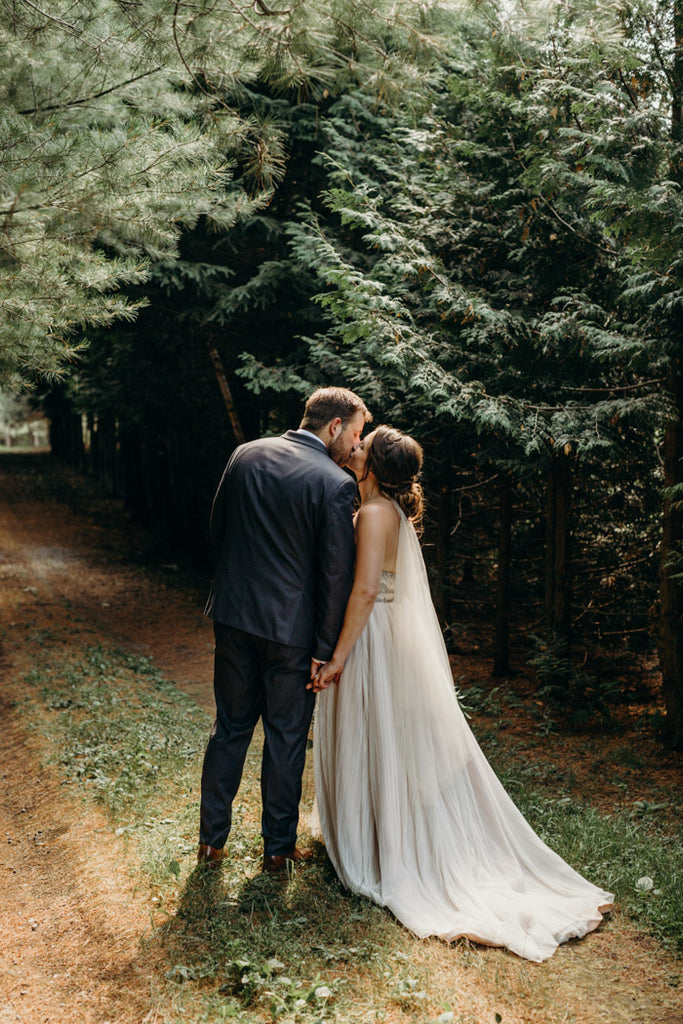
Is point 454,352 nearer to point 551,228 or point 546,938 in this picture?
point 551,228

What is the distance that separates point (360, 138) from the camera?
10.5m

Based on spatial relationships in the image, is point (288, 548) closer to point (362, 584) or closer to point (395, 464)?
point (362, 584)

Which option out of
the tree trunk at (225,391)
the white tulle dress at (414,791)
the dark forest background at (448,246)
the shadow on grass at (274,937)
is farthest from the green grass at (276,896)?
the tree trunk at (225,391)

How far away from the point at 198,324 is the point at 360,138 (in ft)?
12.8

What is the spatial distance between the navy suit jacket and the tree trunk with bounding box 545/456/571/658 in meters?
5.41

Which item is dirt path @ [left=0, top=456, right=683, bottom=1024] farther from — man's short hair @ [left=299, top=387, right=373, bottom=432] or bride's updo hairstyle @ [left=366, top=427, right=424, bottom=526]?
man's short hair @ [left=299, top=387, right=373, bottom=432]

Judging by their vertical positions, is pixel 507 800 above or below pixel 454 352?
below

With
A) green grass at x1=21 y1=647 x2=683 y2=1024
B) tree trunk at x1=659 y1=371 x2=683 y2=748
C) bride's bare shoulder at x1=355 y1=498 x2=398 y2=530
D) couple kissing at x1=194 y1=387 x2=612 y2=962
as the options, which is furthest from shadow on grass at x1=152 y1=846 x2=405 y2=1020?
tree trunk at x1=659 y1=371 x2=683 y2=748

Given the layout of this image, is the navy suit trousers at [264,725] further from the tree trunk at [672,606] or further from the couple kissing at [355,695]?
the tree trunk at [672,606]

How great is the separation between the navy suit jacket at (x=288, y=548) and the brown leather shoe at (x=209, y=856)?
47.0 inches

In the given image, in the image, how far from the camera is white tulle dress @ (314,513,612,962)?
13.4ft

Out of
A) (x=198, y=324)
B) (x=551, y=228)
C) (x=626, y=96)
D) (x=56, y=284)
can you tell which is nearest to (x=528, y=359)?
(x=551, y=228)

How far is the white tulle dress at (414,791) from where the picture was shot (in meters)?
4.07

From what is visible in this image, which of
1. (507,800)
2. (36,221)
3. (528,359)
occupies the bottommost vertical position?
(507,800)
